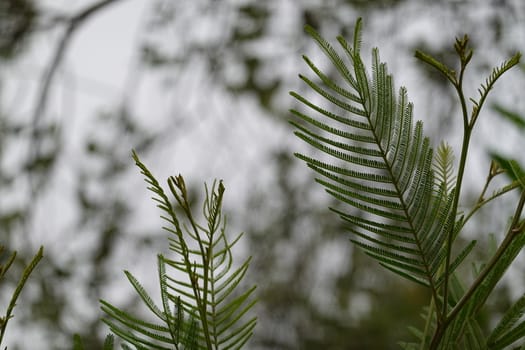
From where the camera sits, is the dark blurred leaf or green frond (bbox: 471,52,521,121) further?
the dark blurred leaf

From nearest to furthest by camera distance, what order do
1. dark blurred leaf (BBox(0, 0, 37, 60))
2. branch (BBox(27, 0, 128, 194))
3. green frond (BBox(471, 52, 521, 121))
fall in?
green frond (BBox(471, 52, 521, 121))
branch (BBox(27, 0, 128, 194))
dark blurred leaf (BBox(0, 0, 37, 60))

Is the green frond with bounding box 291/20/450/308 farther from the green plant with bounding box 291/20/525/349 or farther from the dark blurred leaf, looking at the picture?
the dark blurred leaf

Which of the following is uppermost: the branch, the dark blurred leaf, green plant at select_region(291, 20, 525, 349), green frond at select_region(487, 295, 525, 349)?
the dark blurred leaf

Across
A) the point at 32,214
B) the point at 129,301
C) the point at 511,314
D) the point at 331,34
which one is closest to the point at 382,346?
the point at 129,301

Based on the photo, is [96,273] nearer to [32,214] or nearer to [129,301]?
[129,301]

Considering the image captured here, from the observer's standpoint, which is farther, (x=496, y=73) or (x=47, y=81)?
(x=47, y=81)

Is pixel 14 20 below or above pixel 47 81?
above

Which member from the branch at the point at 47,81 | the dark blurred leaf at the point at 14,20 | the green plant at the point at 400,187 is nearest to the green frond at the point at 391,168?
the green plant at the point at 400,187

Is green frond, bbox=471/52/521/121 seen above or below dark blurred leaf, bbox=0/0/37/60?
below

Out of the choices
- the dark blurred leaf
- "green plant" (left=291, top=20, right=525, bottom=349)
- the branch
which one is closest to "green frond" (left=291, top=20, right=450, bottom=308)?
"green plant" (left=291, top=20, right=525, bottom=349)

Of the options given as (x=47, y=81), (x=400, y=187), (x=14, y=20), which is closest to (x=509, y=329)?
(x=400, y=187)

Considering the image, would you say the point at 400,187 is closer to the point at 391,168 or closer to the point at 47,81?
the point at 391,168

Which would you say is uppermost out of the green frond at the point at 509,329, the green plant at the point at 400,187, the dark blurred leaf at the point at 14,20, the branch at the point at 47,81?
the dark blurred leaf at the point at 14,20

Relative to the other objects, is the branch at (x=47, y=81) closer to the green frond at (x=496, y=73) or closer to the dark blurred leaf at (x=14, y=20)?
the dark blurred leaf at (x=14, y=20)
